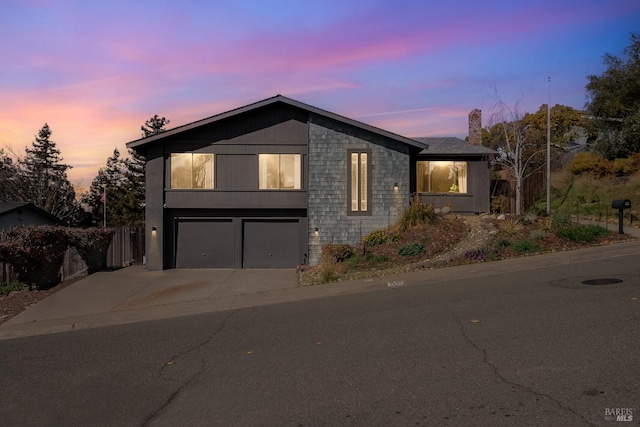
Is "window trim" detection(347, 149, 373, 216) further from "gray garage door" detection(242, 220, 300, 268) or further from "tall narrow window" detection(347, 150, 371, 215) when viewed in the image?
"gray garage door" detection(242, 220, 300, 268)

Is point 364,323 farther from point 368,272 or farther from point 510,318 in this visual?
point 368,272

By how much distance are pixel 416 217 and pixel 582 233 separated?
5312 mm

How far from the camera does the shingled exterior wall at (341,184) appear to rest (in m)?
20.1

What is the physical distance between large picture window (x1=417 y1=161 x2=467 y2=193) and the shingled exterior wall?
475cm

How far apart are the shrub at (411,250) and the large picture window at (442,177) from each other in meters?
8.52

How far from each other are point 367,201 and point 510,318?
471 inches

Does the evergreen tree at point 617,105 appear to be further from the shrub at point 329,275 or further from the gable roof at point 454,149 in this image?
the shrub at point 329,275

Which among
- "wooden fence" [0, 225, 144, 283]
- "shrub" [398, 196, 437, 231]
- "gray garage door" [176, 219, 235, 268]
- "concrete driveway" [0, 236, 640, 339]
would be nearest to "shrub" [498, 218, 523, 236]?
"concrete driveway" [0, 236, 640, 339]

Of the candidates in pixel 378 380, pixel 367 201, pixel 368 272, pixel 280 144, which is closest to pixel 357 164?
pixel 367 201

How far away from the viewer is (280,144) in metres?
20.5

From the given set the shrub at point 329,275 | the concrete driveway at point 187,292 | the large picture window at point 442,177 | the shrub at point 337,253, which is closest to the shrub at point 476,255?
the concrete driveway at point 187,292

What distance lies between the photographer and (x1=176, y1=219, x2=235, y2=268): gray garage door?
20.3m

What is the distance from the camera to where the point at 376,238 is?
61.5ft

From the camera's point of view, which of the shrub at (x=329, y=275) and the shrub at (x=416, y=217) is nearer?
the shrub at (x=329, y=275)
